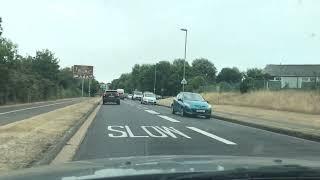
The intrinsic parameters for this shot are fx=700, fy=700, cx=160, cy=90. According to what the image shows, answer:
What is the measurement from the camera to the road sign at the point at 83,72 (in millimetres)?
83312

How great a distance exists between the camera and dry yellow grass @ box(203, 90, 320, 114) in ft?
148

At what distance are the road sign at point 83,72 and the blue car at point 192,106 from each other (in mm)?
42922

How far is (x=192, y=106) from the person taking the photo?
38406 millimetres

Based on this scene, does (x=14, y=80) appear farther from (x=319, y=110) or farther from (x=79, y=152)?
(x=79, y=152)

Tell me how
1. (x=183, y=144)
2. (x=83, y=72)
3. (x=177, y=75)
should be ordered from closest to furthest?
(x=183, y=144) < (x=83, y=72) < (x=177, y=75)

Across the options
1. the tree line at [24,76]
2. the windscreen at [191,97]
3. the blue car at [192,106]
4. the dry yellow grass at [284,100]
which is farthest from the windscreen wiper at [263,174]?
the tree line at [24,76]

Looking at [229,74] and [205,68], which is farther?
[205,68]

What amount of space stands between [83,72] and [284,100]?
37561mm

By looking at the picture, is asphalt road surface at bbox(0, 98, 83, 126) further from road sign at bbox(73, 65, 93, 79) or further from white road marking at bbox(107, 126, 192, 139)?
road sign at bbox(73, 65, 93, 79)

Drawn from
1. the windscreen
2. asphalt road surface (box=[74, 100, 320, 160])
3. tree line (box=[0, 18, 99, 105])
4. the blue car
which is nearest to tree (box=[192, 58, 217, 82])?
tree line (box=[0, 18, 99, 105])

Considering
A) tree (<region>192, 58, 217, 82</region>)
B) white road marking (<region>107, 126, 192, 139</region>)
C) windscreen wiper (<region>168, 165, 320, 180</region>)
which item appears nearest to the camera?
windscreen wiper (<region>168, 165, 320, 180</region>)

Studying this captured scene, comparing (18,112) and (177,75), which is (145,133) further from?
(177,75)

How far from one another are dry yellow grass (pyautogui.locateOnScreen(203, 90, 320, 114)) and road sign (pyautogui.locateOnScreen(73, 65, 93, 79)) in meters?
21.0

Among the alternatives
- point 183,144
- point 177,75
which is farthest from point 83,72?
point 183,144
